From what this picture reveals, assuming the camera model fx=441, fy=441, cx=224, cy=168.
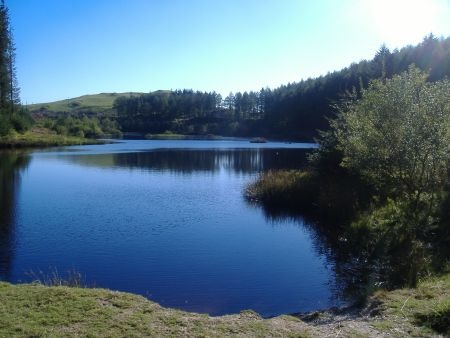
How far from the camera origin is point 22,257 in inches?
742

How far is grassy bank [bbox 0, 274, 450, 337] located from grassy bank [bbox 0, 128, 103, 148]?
84231 millimetres

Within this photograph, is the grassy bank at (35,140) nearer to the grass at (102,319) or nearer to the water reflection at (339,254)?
the water reflection at (339,254)

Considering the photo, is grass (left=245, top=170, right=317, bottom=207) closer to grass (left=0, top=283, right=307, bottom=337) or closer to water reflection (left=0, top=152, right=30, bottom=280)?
water reflection (left=0, top=152, right=30, bottom=280)

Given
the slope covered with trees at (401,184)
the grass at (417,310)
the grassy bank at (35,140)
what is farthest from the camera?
the grassy bank at (35,140)

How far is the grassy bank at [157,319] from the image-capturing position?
866 cm

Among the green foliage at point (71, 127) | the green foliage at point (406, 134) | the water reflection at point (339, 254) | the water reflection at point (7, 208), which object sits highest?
the green foliage at point (71, 127)

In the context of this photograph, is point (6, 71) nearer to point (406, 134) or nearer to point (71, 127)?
point (71, 127)

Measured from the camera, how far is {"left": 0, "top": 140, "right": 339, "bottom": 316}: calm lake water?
15812mm

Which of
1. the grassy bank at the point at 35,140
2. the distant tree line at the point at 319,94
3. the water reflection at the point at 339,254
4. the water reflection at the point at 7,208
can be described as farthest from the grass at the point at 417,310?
the grassy bank at the point at 35,140

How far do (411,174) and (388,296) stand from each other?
32.0 ft

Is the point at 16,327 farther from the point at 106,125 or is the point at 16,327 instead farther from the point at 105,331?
the point at 106,125

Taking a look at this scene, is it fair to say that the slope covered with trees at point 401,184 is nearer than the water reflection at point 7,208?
Yes

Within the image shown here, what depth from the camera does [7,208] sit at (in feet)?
96.3

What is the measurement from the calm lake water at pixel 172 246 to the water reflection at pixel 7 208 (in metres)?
0.06
